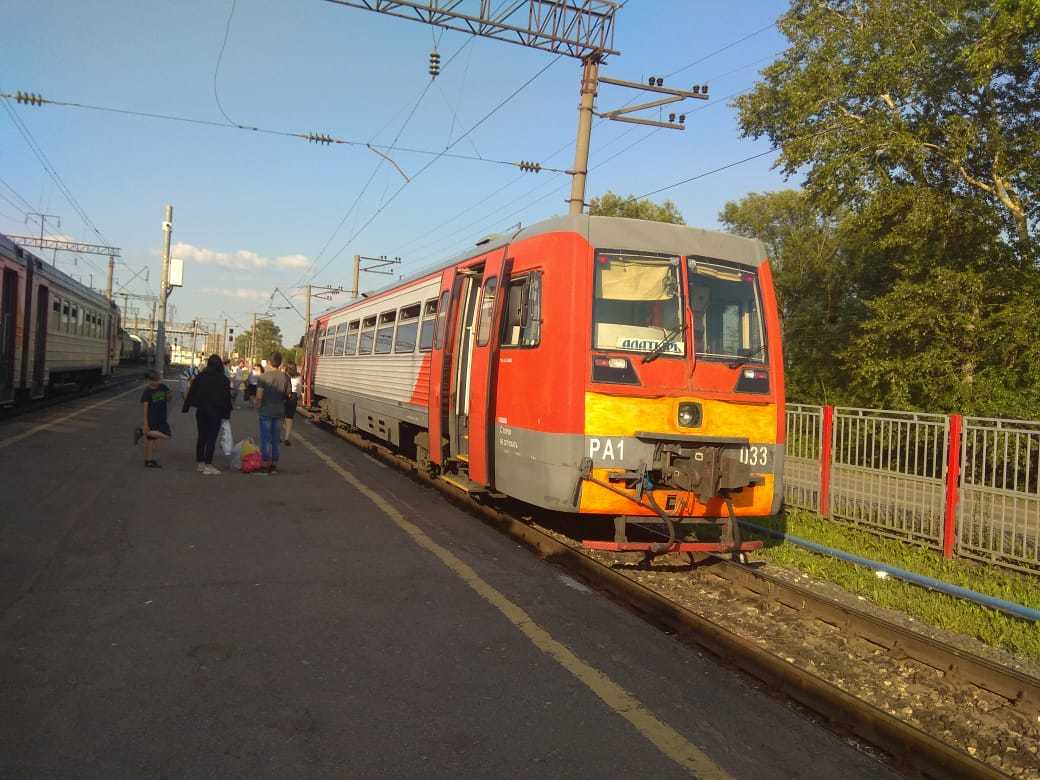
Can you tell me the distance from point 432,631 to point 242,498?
18.4ft

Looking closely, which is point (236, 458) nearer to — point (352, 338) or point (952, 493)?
point (352, 338)

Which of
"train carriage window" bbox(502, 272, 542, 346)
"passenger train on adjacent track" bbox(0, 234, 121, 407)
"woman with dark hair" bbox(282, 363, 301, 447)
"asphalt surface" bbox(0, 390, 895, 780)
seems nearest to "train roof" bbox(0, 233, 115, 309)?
"passenger train on adjacent track" bbox(0, 234, 121, 407)

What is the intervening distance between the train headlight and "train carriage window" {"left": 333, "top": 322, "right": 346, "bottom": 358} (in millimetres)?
12689

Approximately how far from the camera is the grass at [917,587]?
6.45m

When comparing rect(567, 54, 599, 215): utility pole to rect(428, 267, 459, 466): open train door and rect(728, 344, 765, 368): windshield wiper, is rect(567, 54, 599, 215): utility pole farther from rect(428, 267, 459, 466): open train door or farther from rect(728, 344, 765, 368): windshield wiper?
rect(728, 344, 765, 368): windshield wiper

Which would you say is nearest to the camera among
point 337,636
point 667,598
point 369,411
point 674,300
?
point 337,636

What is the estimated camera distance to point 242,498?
10273 mm

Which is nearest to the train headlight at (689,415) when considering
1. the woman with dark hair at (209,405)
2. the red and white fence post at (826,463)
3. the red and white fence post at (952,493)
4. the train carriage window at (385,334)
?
the red and white fence post at (952,493)

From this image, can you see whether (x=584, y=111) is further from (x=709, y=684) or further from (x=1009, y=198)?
(x=709, y=684)

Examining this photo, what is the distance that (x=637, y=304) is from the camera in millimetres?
7504

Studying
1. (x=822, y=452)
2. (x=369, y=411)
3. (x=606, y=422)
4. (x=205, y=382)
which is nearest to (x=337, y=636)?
(x=606, y=422)

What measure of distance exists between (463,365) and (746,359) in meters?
3.52

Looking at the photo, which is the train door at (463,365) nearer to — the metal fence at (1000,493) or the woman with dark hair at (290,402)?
the woman with dark hair at (290,402)

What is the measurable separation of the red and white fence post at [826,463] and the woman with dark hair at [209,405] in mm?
8468
